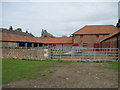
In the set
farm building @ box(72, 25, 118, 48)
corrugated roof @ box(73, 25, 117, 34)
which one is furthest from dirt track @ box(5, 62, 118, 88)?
corrugated roof @ box(73, 25, 117, 34)

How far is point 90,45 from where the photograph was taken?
34.8 meters

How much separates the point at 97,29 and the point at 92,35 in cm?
362

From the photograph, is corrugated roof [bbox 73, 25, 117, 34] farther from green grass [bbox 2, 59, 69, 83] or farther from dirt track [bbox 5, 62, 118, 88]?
dirt track [bbox 5, 62, 118, 88]

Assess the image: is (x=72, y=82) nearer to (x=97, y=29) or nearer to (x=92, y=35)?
(x=92, y=35)

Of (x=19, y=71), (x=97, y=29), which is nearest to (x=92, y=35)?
(x=97, y=29)

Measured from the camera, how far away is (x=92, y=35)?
3472 cm

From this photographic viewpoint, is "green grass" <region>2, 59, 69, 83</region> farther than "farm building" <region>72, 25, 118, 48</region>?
No

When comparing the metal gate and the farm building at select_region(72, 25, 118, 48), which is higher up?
the farm building at select_region(72, 25, 118, 48)

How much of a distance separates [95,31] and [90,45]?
5.18 m

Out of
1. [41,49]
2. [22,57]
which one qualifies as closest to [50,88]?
[41,49]

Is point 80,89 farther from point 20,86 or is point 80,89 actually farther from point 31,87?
point 20,86

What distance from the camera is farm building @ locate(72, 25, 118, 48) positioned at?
112ft

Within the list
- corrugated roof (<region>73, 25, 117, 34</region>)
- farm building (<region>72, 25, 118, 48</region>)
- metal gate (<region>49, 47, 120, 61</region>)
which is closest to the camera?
metal gate (<region>49, 47, 120, 61</region>)

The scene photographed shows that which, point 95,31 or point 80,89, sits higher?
point 95,31
